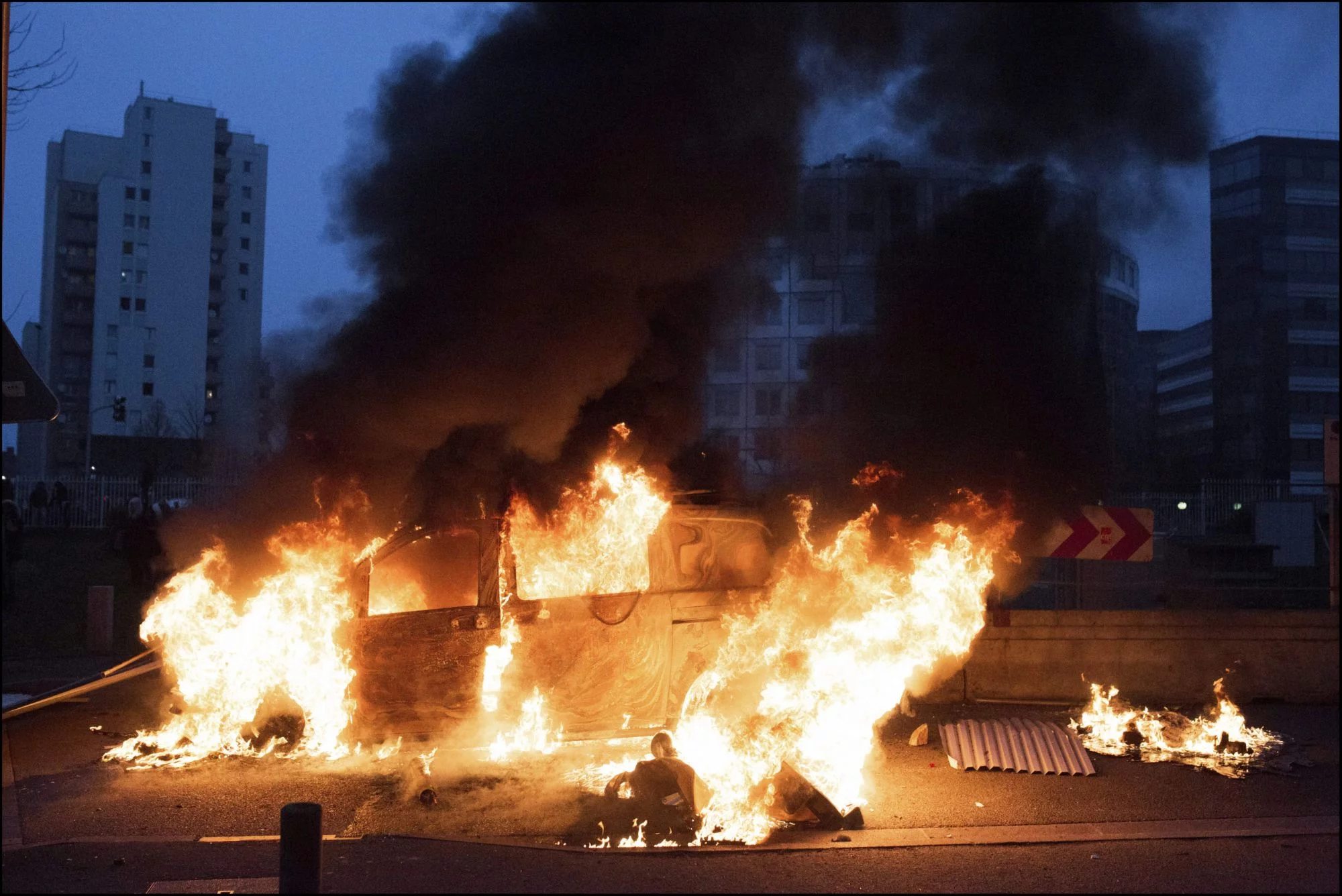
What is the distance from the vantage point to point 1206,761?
6.62 metres

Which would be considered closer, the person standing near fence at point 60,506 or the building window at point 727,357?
the building window at point 727,357

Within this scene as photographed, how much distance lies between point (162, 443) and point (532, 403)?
42365mm

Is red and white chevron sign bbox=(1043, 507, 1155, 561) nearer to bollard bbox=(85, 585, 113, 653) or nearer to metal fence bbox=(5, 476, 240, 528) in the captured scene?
bollard bbox=(85, 585, 113, 653)

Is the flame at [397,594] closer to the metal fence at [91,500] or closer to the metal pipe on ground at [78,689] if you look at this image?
the metal pipe on ground at [78,689]

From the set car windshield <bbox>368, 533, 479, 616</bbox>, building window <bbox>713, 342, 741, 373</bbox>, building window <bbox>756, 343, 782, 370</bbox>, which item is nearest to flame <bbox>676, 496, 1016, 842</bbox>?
car windshield <bbox>368, 533, 479, 616</bbox>

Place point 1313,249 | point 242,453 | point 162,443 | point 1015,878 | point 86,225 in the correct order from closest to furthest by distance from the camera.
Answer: point 1015,878, point 242,453, point 1313,249, point 162,443, point 86,225

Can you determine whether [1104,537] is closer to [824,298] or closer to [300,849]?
[824,298]

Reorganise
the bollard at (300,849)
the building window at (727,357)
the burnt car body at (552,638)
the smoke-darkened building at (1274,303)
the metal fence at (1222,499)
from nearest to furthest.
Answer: the bollard at (300,849)
the burnt car body at (552,638)
the building window at (727,357)
the smoke-darkened building at (1274,303)
the metal fence at (1222,499)

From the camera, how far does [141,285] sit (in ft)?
196

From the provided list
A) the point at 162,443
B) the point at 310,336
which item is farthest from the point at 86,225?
the point at 310,336

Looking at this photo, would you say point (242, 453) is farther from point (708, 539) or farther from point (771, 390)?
point (708, 539)

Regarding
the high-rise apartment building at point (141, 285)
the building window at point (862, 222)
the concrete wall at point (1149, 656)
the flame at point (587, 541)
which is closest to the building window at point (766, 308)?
the building window at point (862, 222)

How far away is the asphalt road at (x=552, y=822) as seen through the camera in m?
4.58

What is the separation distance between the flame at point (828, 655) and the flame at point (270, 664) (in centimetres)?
244
